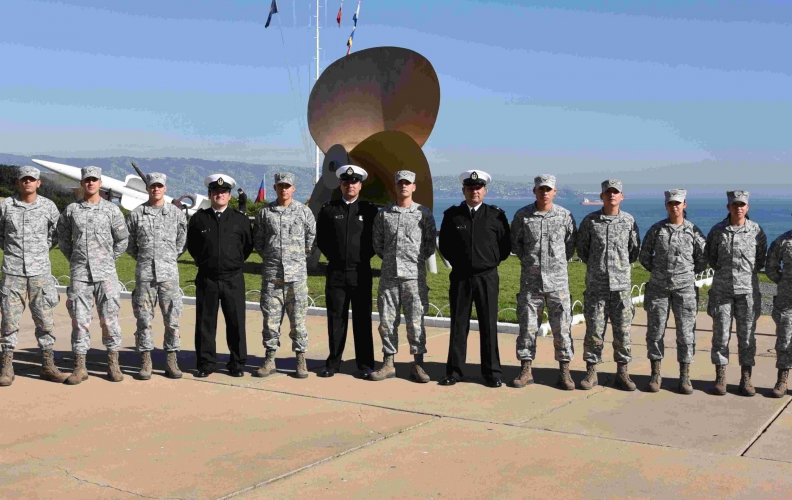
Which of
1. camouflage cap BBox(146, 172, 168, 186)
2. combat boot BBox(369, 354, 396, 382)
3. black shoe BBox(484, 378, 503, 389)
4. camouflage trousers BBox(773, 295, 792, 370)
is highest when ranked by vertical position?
camouflage cap BBox(146, 172, 168, 186)

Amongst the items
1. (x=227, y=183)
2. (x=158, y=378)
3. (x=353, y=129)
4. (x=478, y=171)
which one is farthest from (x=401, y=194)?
(x=353, y=129)

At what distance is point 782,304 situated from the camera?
6188 millimetres

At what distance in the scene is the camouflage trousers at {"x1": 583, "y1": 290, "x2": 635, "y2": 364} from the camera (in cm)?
648

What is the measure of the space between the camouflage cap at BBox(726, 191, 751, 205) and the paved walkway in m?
1.46

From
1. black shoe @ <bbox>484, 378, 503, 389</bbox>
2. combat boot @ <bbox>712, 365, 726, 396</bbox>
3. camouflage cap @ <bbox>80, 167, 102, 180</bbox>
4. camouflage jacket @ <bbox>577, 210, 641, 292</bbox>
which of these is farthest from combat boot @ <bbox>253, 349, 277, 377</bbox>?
combat boot @ <bbox>712, 365, 726, 396</bbox>

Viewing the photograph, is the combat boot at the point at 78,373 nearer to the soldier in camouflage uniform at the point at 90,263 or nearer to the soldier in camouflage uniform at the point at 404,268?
the soldier in camouflage uniform at the point at 90,263

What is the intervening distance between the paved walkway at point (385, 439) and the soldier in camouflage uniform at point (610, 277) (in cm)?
30

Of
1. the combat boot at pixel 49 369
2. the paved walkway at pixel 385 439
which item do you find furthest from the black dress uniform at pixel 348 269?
the combat boot at pixel 49 369

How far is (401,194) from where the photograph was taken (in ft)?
22.8

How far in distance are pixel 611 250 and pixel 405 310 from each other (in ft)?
5.62

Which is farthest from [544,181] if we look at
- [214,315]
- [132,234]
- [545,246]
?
[132,234]

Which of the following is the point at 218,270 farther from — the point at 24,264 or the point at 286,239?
the point at 24,264

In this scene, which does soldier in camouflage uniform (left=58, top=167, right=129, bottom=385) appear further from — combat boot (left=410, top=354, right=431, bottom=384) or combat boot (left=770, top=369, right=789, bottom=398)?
combat boot (left=770, top=369, right=789, bottom=398)

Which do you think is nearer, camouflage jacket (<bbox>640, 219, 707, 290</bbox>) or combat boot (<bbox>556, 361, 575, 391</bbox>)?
camouflage jacket (<bbox>640, 219, 707, 290</bbox>)
